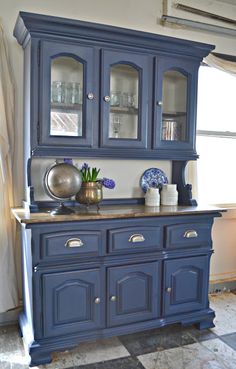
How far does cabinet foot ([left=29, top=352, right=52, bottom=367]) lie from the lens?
193 centimetres

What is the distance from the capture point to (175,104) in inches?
97.6

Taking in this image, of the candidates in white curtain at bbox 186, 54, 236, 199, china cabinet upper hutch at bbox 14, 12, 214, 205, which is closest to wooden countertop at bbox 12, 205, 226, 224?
china cabinet upper hutch at bbox 14, 12, 214, 205

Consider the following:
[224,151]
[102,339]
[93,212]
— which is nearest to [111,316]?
[102,339]

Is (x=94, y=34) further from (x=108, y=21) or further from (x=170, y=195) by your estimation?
(x=170, y=195)

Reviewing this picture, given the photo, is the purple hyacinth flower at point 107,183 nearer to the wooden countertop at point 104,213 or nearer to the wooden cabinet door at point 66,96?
the wooden countertop at point 104,213

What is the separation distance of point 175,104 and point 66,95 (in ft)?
2.65

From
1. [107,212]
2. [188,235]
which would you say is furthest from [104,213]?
[188,235]

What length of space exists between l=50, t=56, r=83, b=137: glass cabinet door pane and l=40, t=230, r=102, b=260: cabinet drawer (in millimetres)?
624

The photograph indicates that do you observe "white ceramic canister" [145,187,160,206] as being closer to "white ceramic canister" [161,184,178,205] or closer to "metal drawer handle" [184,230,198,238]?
"white ceramic canister" [161,184,178,205]

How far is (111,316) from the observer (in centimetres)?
211

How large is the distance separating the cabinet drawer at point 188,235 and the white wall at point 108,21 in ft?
2.13

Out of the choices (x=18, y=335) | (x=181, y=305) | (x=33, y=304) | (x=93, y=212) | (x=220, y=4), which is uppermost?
(x=220, y=4)

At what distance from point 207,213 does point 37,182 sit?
1188 millimetres

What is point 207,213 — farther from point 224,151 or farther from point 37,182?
point 37,182
